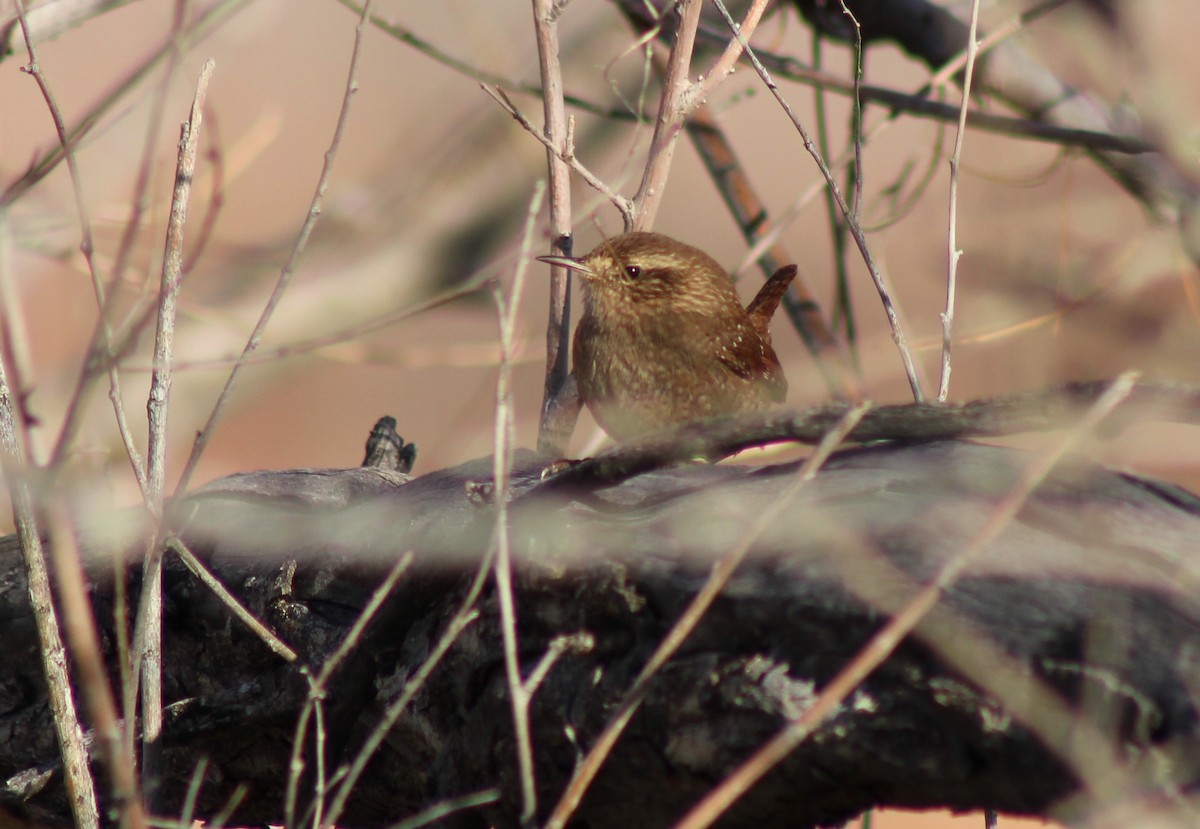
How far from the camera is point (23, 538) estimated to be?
5.92 ft

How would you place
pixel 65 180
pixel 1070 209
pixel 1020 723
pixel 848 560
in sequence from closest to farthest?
pixel 1020 723
pixel 848 560
pixel 1070 209
pixel 65 180

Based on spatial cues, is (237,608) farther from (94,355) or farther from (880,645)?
(880,645)

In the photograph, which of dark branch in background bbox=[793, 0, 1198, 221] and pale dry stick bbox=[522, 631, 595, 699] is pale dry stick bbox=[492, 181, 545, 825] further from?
dark branch in background bbox=[793, 0, 1198, 221]

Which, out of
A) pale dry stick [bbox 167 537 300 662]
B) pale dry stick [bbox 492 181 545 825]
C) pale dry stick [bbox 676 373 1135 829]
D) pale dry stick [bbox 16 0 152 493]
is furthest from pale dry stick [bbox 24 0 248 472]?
pale dry stick [bbox 676 373 1135 829]

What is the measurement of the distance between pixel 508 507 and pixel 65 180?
4.84 metres

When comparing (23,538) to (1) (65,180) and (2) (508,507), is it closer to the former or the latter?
(2) (508,507)

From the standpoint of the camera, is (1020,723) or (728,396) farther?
(728,396)

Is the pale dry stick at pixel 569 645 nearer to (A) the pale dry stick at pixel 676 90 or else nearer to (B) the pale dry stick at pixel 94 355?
(B) the pale dry stick at pixel 94 355

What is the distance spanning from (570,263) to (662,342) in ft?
1.71

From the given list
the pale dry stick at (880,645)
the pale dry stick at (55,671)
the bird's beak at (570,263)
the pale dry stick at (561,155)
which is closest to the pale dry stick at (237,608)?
the pale dry stick at (55,671)

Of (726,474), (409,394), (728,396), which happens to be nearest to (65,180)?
(409,394)

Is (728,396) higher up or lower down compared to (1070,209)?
lower down

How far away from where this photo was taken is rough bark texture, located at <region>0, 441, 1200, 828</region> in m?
1.35

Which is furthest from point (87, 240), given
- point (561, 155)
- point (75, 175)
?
point (561, 155)
